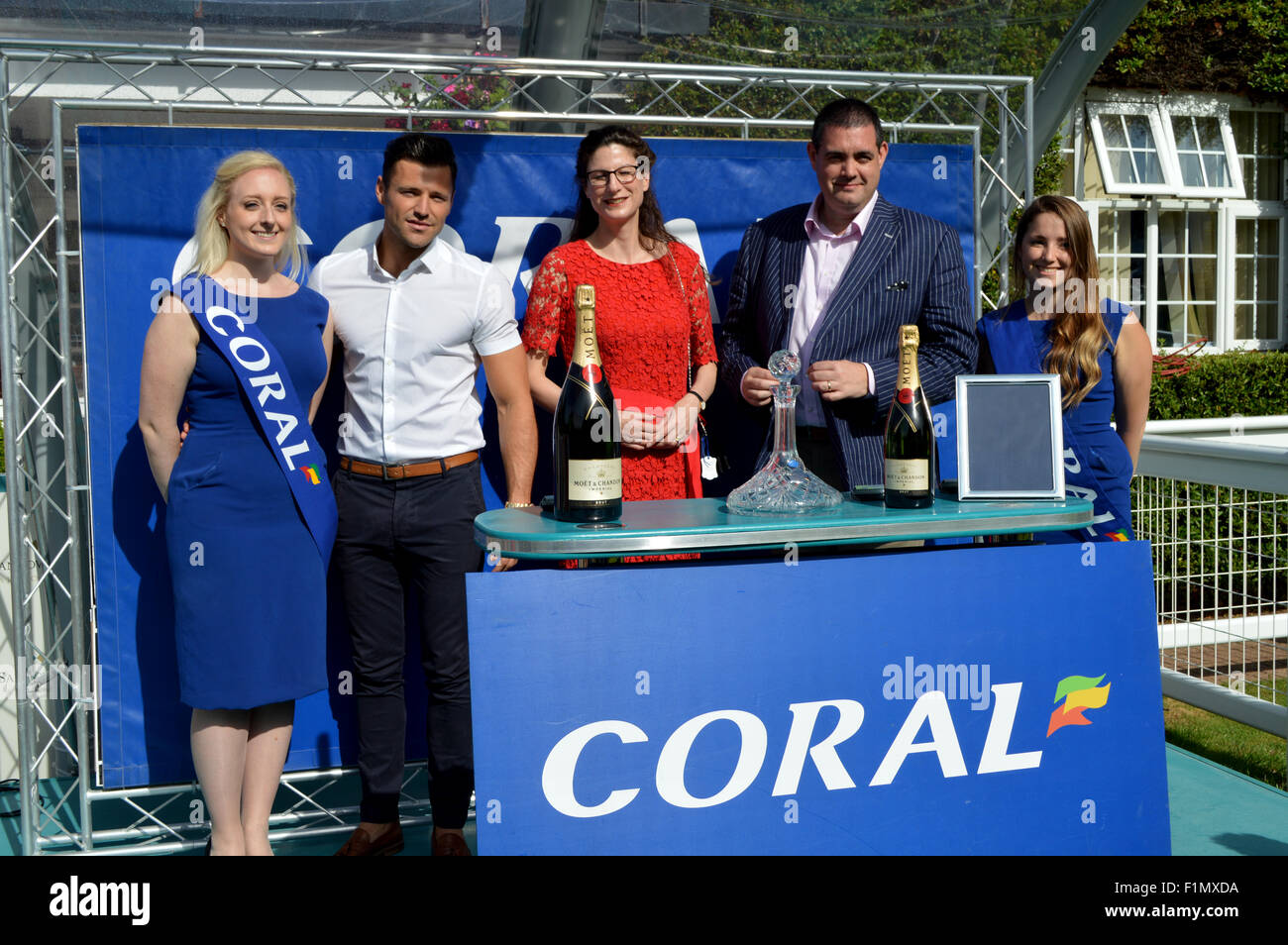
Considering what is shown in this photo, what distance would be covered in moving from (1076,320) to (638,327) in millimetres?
1165

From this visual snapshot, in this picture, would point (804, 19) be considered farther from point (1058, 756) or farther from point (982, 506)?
point (1058, 756)

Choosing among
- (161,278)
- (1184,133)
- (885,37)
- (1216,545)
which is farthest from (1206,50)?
(161,278)

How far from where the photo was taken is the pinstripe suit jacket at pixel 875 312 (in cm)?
279

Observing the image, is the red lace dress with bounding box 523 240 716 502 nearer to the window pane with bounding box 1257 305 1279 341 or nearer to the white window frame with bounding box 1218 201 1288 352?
the white window frame with bounding box 1218 201 1288 352

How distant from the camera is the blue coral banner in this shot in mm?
1997

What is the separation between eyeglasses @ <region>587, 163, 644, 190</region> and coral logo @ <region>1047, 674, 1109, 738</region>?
1.70m

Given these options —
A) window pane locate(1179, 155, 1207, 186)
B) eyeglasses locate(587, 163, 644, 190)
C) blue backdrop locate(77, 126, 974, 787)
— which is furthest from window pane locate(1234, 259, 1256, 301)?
eyeglasses locate(587, 163, 644, 190)

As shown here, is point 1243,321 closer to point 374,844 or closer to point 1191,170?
point 1191,170

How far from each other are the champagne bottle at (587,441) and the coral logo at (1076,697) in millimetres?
1018

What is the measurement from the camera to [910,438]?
7.28ft

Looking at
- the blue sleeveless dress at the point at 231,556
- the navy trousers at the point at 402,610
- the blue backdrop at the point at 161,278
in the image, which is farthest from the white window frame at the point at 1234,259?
the blue sleeveless dress at the point at 231,556

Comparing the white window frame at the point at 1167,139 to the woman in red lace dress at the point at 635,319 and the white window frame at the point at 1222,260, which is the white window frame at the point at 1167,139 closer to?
the white window frame at the point at 1222,260
